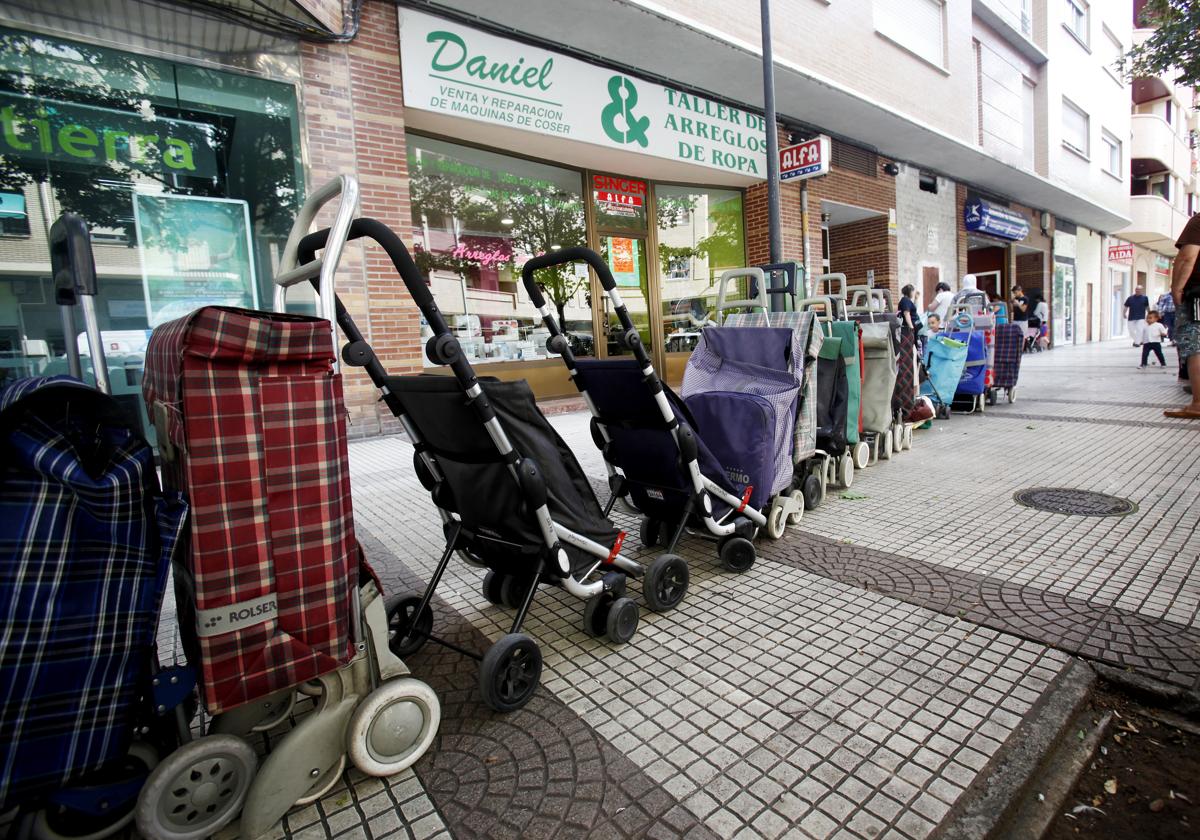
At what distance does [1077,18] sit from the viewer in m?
20.7

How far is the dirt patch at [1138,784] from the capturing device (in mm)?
1709

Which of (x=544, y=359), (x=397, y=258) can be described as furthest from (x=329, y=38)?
(x=397, y=258)

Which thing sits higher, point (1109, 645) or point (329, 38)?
point (329, 38)

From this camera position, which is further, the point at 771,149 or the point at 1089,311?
the point at 1089,311

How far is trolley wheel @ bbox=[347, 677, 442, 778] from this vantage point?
1841mm

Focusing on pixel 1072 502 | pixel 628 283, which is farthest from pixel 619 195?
pixel 1072 502

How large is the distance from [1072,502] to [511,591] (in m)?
3.99

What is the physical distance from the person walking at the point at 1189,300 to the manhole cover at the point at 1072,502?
2.96m

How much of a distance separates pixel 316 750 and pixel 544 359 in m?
8.03

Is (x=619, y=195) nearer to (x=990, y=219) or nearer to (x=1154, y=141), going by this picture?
(x=990, y=219)

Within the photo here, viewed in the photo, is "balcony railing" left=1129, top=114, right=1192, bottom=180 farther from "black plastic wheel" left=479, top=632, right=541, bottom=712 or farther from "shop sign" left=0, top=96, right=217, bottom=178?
"black plastic wheel" left=479, top=632, right=541, bottom=712

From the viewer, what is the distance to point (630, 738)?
2059 mm

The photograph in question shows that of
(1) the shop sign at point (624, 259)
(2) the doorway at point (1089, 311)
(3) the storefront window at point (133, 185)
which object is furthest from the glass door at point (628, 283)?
(2) the doorway at point (1089, 311)

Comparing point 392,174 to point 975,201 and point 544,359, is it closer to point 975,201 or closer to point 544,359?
point 544,359
